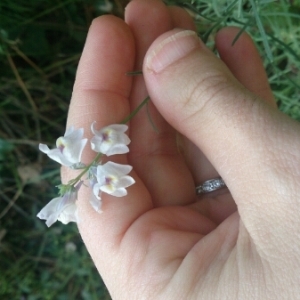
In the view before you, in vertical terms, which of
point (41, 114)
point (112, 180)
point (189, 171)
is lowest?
point (41, 114)

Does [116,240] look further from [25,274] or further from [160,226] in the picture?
[25,274]

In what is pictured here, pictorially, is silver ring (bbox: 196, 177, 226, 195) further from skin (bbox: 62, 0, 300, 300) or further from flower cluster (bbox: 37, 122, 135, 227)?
flower cluster (bbox: 37, 122, 135, 227)

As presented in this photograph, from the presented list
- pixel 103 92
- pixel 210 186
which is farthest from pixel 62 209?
pixel 210 186

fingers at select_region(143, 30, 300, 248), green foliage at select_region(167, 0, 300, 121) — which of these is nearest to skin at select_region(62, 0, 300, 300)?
fingers at select_region(143, 30, 300, 248)

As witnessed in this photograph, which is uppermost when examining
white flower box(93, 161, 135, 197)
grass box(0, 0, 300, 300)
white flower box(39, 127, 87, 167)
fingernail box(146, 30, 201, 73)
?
fingernail box(146, 30, 201, 73)

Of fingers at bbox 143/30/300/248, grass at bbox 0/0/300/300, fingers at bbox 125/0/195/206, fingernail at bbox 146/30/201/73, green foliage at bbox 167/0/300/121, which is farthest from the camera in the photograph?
grass at bbox 0/0/300/300

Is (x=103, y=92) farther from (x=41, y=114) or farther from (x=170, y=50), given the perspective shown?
(x=41, y=114)
